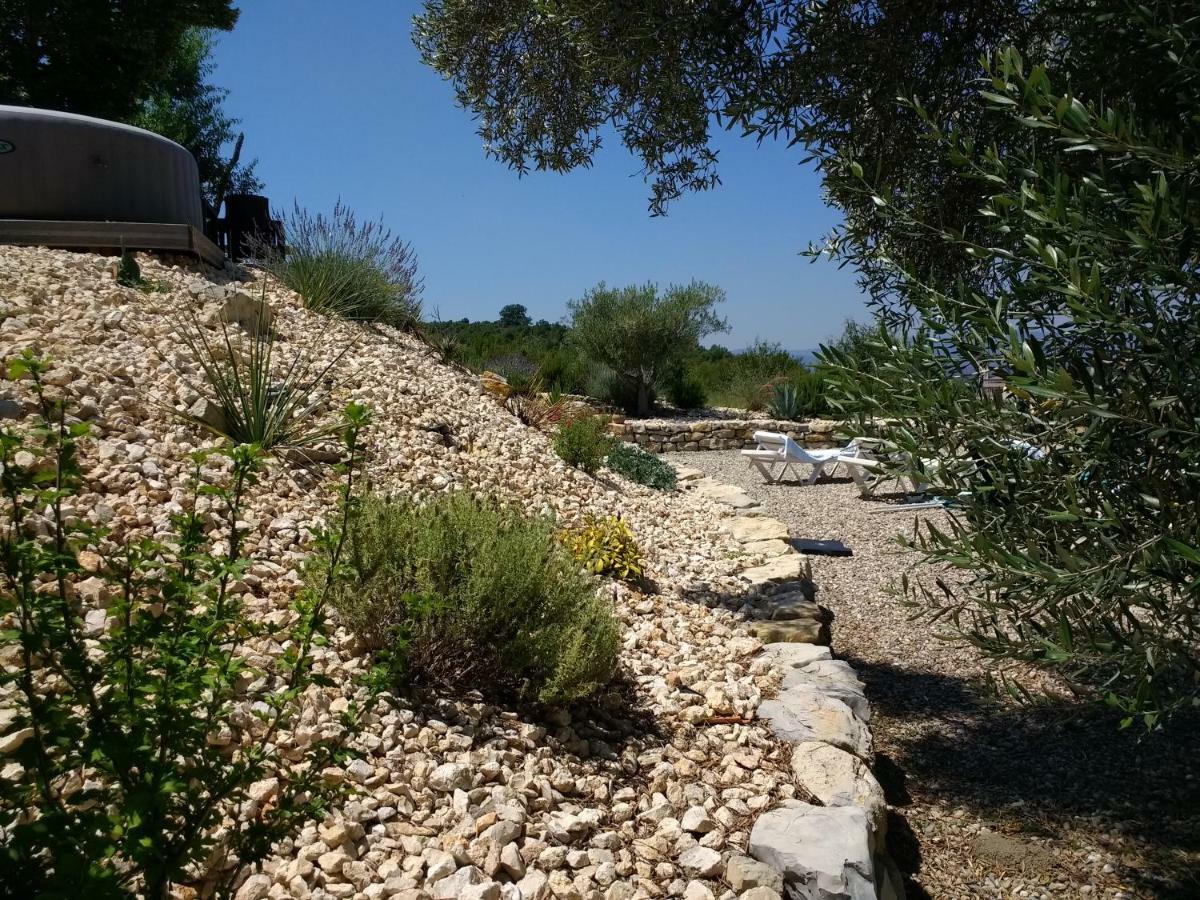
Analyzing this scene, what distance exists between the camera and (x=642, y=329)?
53.5 ft

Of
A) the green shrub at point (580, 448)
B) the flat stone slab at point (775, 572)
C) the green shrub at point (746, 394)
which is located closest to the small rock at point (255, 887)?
the flat stone slab at point (775, 572)

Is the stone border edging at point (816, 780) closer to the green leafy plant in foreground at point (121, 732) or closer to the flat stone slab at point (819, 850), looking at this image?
the flat stone slab at point (819, 850)

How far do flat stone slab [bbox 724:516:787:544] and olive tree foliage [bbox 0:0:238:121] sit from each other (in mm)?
16964

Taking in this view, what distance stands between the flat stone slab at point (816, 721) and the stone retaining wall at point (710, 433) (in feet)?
34.1

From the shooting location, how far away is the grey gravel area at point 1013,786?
3127 mm

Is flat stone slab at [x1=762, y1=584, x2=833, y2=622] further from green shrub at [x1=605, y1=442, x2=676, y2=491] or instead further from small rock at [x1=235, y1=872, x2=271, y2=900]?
small rock at [x1=235, y1=872, x2=271, y2=900]

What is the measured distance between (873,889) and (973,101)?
354 centimetres

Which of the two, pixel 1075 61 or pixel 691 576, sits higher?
pixel 1075 61

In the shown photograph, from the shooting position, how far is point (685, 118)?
4914 millimetres

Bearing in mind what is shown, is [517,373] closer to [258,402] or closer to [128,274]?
[128,274]

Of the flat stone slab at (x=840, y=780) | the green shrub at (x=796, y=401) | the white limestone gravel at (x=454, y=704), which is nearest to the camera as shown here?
the white limestone gravel at (x=454, y=704)

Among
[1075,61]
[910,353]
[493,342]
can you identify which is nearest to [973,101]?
[1075,61]

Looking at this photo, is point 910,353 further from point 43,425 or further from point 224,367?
point 224,367

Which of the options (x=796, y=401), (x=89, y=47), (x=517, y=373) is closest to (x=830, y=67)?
(x=517, y=373)
